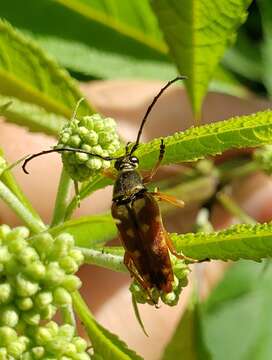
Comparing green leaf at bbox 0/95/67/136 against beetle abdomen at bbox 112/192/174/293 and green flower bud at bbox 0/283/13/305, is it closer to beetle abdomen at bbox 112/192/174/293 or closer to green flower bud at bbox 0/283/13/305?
beetle abdomen at bbox 112/192/174/293

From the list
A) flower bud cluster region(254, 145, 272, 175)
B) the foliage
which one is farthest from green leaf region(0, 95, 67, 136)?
flower bud cluster region(254, 145, 272, 175)

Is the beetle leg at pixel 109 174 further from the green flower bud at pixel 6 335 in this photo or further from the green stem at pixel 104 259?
the green flower bud at pixel 6 335

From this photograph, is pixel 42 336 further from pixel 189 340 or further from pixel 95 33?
pixel 95 33

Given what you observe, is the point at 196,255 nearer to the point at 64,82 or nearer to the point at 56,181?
the point at 64,82

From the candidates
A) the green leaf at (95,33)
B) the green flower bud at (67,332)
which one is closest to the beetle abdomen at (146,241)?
the green flower bud at (67,332)

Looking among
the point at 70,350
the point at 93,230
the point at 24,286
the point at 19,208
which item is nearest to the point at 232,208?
the point at 93,230

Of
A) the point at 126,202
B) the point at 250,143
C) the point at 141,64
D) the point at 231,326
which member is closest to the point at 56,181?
the point at 141,64
